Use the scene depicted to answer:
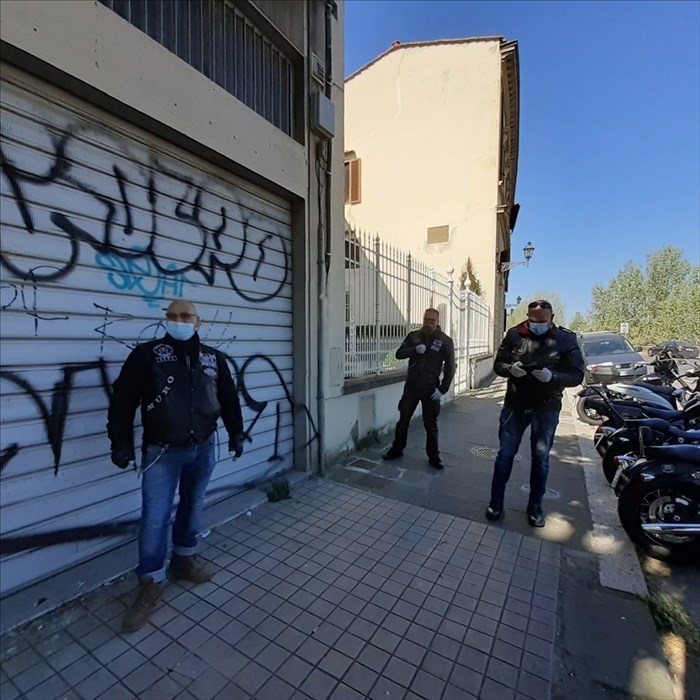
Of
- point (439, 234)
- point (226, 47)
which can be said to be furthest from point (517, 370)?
point (439, 234)

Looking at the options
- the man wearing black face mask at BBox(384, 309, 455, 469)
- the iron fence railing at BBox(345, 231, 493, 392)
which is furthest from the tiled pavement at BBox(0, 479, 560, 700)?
the iron fence railing at BBox(345, 231, 493, 392)

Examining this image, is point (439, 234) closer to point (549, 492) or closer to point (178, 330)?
point (549, 492)

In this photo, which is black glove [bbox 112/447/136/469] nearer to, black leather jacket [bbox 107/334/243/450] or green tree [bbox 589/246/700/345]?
black leather jacket [bbox 107/334/243/450]

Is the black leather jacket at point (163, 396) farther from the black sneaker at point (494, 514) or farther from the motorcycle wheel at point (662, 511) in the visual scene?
the motorcycle wheel at point (662, 511)

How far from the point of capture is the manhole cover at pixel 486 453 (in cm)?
536

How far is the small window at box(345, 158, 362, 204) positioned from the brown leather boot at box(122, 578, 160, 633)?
17342mm

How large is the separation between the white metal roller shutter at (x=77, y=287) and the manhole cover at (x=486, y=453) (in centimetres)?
370

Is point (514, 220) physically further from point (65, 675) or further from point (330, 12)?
point (65, 675)

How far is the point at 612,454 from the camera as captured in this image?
12.5 ft

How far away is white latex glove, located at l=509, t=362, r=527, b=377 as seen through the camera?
3.25 m

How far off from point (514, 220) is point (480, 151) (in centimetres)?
1451

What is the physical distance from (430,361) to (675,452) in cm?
247

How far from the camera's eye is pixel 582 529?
3.44 meters

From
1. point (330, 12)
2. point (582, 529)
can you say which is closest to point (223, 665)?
point (582, 529)
